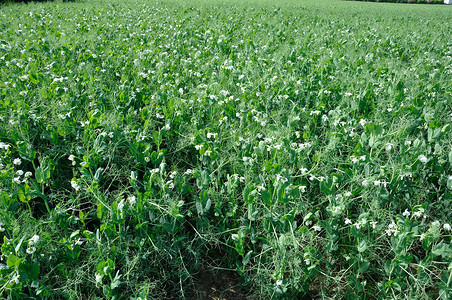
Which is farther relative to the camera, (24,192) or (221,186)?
(221,186)

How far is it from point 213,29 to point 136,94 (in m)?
5.27

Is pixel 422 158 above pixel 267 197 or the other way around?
above

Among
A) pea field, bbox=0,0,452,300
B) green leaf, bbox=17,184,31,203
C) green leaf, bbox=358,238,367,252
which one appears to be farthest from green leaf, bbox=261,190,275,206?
green leaf, bbox=17,184,31,203

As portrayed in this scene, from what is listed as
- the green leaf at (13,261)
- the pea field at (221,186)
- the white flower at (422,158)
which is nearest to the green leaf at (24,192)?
the pea field at (221,186)

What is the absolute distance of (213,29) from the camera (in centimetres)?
855

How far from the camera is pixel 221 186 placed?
8.60ft

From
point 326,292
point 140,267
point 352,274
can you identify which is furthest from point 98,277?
point 352,274

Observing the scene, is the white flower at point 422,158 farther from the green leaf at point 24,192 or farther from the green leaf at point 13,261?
the green leaf at point 24,192

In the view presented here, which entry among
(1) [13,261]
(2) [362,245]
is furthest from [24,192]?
(2) [362,245]

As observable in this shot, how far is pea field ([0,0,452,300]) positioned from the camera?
78.9 inches

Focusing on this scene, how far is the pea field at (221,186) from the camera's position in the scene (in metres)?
2.00

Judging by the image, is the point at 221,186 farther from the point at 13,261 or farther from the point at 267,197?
the point at 13,261

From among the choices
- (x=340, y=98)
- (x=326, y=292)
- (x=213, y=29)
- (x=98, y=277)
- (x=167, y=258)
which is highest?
(x=213, y=29)

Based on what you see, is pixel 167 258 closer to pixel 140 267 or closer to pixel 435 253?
pixel 140 267
